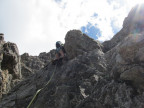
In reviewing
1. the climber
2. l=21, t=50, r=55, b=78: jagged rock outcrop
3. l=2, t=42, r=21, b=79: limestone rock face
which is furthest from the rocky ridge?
l=21, t=50, r=55, b=78: jagged rock outcrop

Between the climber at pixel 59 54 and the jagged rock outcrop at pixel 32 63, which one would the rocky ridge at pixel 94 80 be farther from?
the jagged rock outcrop at pixel 32 63

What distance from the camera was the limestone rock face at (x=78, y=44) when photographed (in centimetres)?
1319

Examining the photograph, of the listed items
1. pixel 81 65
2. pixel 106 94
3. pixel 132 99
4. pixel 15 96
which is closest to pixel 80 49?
pixel 81 65

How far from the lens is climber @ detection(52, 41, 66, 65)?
42.4 feet

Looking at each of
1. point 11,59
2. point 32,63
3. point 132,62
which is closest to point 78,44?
point 132,62

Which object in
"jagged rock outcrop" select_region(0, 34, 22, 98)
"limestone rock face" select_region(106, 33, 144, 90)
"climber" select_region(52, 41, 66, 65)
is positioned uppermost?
"jagged rock outcrop" select_region(0, 34, 22, 98)

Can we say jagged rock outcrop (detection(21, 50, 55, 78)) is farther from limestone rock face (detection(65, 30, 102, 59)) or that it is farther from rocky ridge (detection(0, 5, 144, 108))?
rocky ridge (detection(0, 5, 144, 108))

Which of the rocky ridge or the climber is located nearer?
the rocky ridge

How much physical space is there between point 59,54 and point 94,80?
19.3ft

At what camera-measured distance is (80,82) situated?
29.0ft

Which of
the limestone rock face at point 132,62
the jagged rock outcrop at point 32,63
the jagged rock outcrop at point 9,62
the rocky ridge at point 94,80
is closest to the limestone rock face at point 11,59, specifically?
the jagged rock outcrop at point 9,62

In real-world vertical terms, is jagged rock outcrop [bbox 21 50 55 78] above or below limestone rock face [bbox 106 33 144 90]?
above

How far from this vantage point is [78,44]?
45.1 feet

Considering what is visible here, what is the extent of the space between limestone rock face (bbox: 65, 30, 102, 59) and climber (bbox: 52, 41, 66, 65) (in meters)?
0.51
